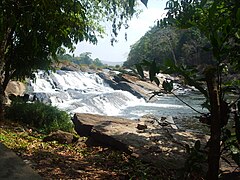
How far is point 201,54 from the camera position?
125ft

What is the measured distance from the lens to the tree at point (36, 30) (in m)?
4.40

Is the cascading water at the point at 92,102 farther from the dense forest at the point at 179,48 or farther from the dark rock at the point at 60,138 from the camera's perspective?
the dense forest at the point at 179,48

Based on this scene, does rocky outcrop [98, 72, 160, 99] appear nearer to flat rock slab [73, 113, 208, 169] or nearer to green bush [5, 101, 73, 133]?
green bush [5, 101, 73, 133]

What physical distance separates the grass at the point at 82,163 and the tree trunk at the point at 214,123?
1.28 m

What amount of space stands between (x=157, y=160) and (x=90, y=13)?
949 centimetres

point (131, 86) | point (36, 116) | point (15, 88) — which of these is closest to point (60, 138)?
point (36, 116)

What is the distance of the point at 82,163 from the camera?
3.72 metres

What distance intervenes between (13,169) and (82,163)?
66.6 inches

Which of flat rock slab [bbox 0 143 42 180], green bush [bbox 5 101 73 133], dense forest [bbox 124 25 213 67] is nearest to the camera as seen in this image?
flat rock slab [bbox 0 143 42 180]

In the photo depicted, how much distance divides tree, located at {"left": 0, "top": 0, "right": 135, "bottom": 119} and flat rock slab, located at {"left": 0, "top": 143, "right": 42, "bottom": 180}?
2185 millimetres

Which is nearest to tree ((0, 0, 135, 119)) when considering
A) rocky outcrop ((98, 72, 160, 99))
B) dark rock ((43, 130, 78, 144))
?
dark rock ((43, 130, 78, 144))

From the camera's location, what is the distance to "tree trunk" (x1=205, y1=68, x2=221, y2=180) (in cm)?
203

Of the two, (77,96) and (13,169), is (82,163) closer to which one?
(13,169)

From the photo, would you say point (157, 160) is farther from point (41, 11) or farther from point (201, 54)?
point (201, 54)
